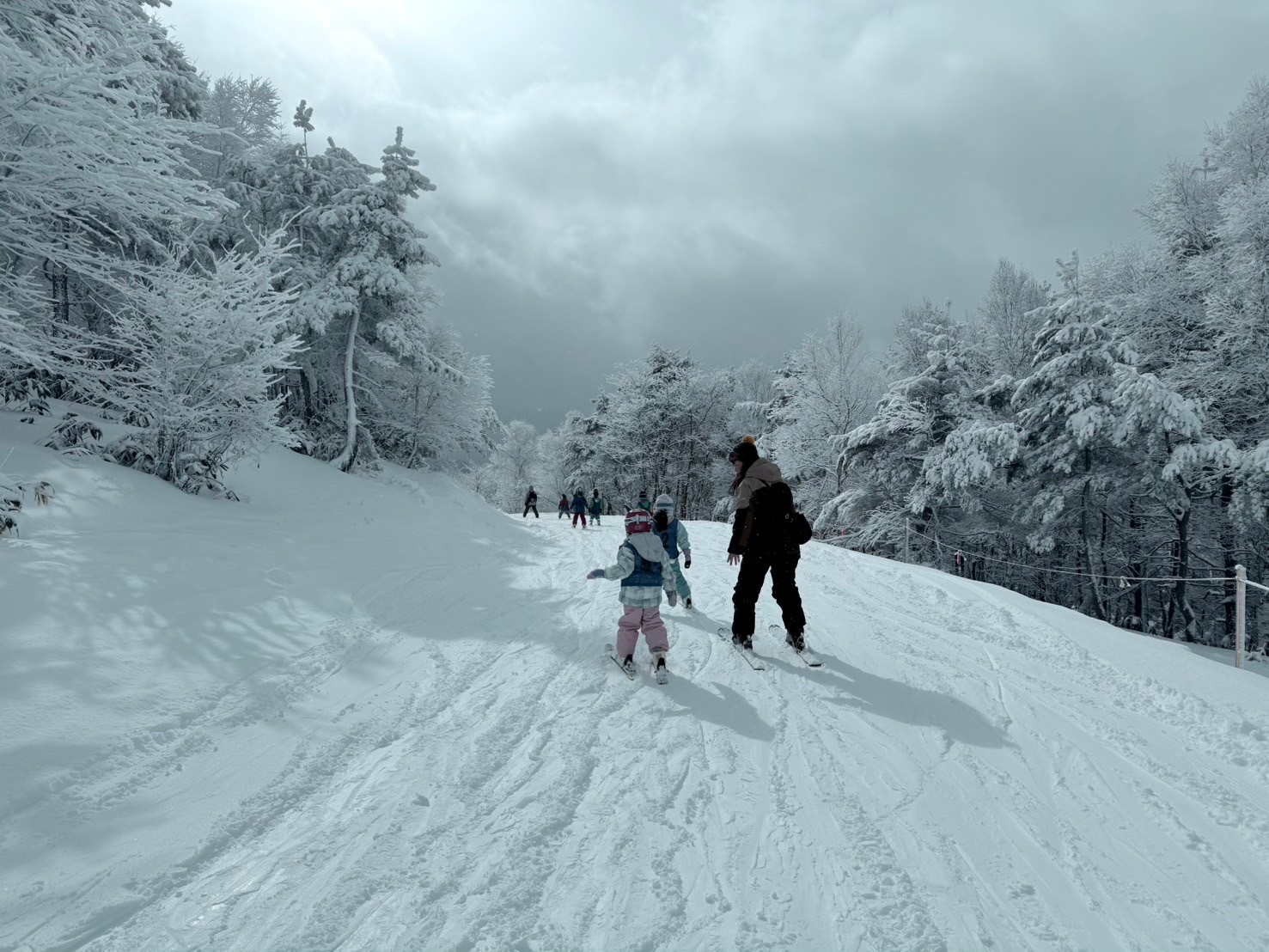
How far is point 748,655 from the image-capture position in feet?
18.6

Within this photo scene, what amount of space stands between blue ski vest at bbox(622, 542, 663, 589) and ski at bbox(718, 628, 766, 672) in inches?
45.0

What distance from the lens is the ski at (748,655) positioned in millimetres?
5430

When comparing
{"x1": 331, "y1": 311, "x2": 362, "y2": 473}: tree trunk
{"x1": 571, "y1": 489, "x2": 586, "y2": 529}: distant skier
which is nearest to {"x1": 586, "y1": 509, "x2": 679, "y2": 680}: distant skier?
{"x1": 331, "y1": 311, "x2": 362, "y2": 473}: tree trunk

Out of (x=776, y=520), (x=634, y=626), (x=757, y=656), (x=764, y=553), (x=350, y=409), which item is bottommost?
(x=757, y=656)

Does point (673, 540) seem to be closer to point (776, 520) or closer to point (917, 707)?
point (776, 520)

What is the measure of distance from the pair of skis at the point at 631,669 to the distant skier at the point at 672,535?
1928 millimetres

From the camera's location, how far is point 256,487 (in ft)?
38.7

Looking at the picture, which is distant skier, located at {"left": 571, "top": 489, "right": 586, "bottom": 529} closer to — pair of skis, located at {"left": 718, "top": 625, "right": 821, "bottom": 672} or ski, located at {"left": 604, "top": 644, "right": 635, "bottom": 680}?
pair of skis, located at {"left": 718, "top": 625, "right": 821, "bottom": 672}

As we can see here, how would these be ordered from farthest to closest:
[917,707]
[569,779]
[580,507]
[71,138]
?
[580,507] < [71,138] < [917,707] < [569,779]

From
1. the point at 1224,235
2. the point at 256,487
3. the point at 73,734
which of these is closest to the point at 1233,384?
the point at 1224,235

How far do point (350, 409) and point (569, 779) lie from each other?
16458 mm

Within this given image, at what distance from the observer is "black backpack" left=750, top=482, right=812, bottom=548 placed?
5.77 meters

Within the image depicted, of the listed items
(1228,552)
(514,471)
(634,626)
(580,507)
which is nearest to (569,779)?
(634,626)

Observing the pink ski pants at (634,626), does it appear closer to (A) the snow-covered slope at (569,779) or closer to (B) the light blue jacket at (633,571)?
(B) the light blue jacket at (633,571)
